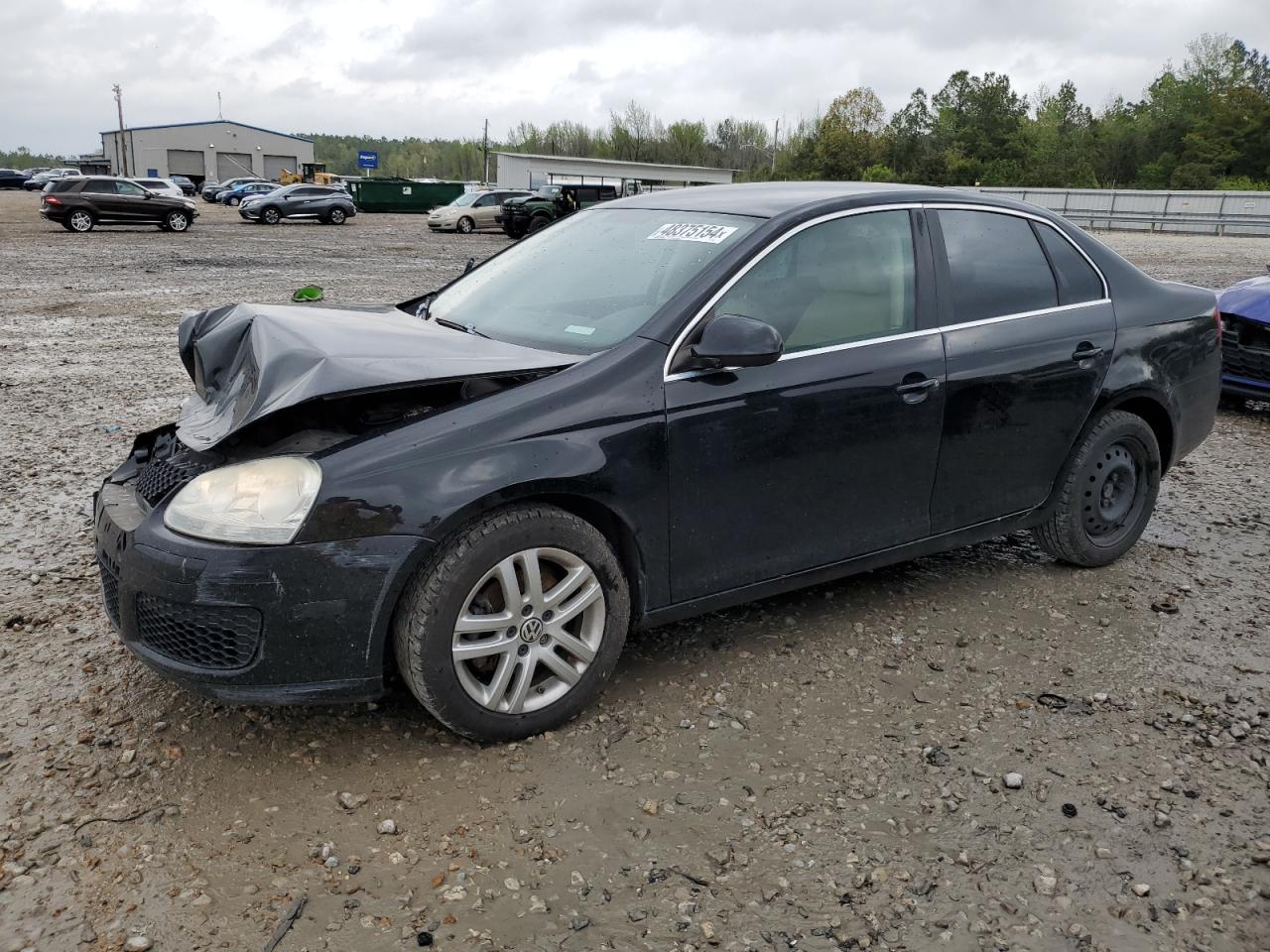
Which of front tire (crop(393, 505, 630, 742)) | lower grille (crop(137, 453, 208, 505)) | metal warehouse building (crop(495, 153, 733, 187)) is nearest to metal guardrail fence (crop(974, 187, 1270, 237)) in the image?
front tire (crop(393, 505, 630, 742))

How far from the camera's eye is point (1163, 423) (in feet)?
15.7

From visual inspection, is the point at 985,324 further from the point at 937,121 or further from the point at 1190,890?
the point at 937,121

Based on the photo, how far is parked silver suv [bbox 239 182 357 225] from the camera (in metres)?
35.7

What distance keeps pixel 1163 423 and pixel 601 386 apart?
2992 millimetres

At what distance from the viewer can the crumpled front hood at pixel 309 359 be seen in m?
2.98

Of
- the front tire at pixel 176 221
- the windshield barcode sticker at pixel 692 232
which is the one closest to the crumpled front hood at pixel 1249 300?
the windshield barcode sticker at pixel 692 232

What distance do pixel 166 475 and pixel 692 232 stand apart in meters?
1.97

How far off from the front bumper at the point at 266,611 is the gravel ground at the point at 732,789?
332 millimetres

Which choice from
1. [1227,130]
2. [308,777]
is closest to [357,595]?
[308,777]

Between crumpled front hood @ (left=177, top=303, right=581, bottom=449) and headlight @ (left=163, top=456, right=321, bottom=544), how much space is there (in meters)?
0.14

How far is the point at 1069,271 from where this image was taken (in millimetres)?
4422

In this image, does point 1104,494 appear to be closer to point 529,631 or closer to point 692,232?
point 692,232

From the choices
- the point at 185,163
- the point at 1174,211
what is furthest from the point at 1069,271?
the point at 185,163

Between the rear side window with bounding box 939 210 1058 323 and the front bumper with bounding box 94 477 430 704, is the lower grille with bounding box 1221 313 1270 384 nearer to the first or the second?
the rear side window with bounding box 939 210 1058 323
